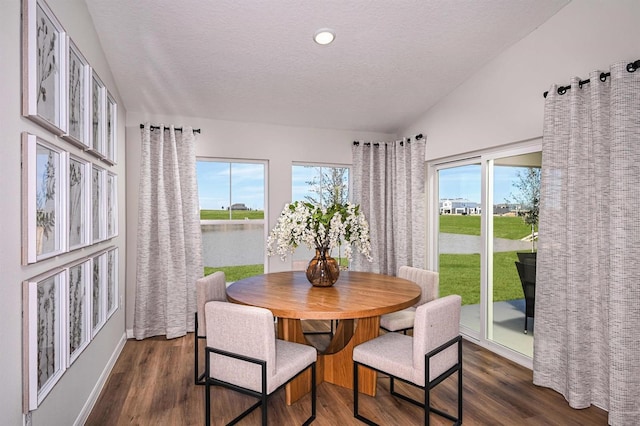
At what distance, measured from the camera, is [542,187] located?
2.84 metres

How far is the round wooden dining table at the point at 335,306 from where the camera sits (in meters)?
2.25

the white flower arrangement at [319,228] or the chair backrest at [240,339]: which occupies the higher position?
the white flower arrangement at [319,228]

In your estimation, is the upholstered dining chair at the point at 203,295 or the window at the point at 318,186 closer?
the upholstered dining chair at the point at 203,295

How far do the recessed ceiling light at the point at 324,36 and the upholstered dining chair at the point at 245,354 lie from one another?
81.7 inches

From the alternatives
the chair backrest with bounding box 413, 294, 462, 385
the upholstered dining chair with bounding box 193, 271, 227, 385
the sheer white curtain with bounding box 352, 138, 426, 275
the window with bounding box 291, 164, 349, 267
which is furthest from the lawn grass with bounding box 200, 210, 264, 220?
the chair backrest with bounding box 413, 294, 462, 385

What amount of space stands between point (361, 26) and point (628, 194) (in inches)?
84.0

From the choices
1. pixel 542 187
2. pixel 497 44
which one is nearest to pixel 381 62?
pixel 497 44

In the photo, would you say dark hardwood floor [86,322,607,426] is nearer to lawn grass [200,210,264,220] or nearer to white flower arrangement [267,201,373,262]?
white flower arrangement [267,201,373,262]

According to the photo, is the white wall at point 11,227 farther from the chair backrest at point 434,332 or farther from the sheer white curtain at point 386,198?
the sheer white curtain at point 386,198

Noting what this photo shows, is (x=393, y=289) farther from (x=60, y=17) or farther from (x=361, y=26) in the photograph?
(x=60, y=17)

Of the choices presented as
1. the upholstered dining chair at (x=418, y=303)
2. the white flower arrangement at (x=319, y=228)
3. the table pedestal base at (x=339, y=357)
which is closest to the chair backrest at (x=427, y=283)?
the upholstered dining chair at (x=418, y=303)

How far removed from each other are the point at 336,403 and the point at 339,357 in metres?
0.36

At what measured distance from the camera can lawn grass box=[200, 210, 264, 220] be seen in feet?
14.4

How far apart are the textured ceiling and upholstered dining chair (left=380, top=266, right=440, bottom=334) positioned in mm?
1932
